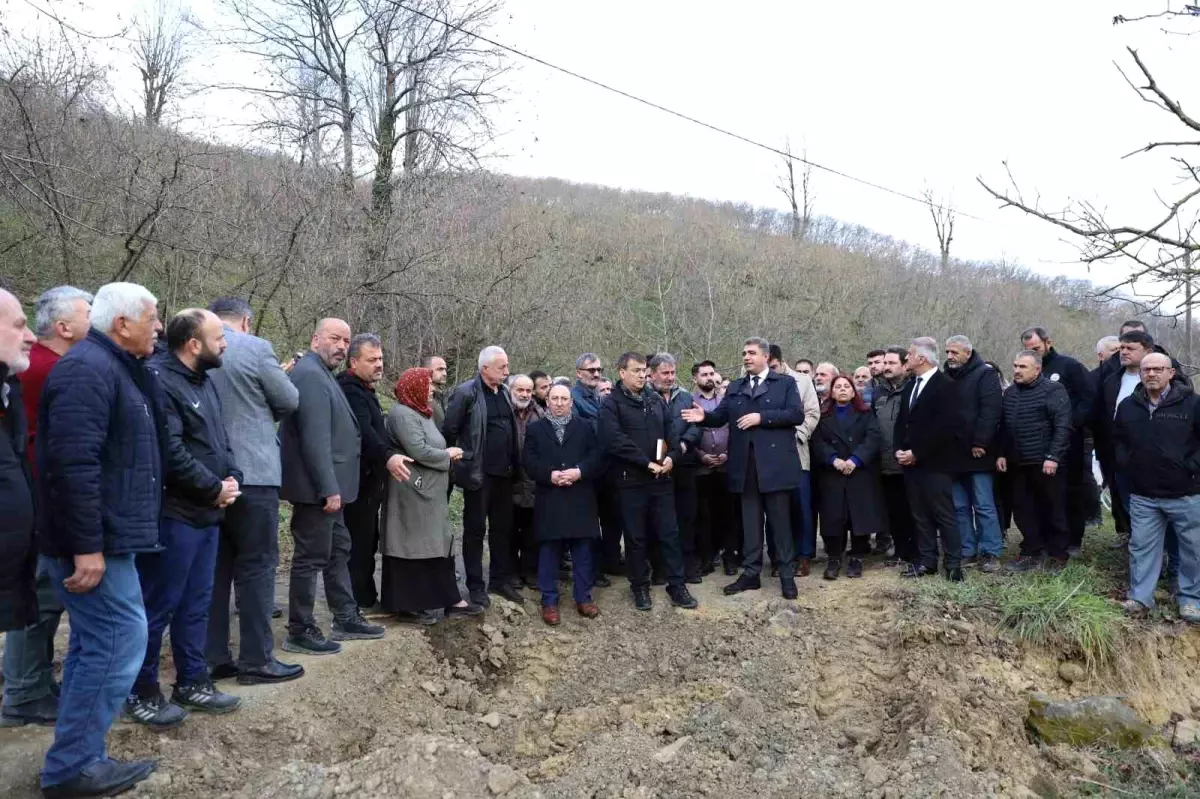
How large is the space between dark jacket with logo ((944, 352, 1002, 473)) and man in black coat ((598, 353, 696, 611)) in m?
2.55

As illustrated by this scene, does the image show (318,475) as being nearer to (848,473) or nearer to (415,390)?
(415,390)

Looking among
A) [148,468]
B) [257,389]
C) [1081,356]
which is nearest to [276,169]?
[257,389]

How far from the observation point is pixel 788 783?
4234 mm

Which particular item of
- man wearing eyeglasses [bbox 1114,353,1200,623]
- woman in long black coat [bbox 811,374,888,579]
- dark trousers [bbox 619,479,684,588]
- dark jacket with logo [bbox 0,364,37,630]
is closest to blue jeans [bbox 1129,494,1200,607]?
man wearing eyeglasses [bbox 1114,353,1200,623]

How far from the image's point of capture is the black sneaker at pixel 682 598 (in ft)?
21.8

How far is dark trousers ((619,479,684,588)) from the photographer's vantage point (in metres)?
6.66

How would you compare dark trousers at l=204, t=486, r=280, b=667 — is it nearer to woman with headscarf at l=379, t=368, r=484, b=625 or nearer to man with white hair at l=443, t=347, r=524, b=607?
woman with headscarf at l=379, t=368, r=484, b=625

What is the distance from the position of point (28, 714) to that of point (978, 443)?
6.94 m

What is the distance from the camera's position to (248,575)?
459cm

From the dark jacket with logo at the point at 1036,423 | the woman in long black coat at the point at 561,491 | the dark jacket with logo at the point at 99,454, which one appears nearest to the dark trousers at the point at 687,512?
the woman in long black coat at the point at 561,491

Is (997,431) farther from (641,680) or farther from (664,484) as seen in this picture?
(641,680)

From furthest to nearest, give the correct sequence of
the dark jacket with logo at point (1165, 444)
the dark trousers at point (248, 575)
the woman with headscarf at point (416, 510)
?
the dark jacket with logo at point (1165, 444), the woman with headscarf at point (416, 510), the dark trousers at point (248, 575)

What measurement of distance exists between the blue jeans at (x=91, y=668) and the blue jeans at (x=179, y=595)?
0.32 meters

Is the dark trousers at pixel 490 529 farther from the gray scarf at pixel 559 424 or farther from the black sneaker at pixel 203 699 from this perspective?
the black sneaker at pixel 203 699
